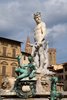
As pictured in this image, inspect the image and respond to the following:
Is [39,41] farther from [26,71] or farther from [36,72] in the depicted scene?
[26,71]

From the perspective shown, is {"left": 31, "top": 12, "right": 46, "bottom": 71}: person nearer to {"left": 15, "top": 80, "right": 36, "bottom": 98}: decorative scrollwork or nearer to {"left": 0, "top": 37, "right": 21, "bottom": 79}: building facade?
{"left": 15, "top": 80, "right": 36, "bottom": 98}: decorative scrollwork

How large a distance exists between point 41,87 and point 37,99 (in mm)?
2419

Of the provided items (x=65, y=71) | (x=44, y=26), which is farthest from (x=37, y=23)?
(x=65, y=71)

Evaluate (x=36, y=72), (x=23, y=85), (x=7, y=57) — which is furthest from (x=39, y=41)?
(x=7, y=57)

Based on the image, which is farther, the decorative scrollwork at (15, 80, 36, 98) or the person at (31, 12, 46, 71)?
the person at (31, 12, 46, 71)

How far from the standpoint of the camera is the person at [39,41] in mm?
19625

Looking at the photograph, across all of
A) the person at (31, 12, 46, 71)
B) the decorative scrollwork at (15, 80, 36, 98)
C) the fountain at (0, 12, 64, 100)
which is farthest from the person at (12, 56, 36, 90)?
the person at (31, 12, 46, 71)

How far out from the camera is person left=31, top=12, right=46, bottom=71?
19.6m

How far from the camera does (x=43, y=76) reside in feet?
61.0

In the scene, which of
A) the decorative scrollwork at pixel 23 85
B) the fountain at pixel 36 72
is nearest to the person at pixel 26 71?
the fountain at pixel 36 72

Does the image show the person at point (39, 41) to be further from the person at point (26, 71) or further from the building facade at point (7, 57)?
the building facade at point (7, 57)

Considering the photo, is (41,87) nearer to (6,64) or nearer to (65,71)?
(6,64)

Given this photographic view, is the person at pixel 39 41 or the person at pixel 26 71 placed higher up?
the person at pixel 39 41

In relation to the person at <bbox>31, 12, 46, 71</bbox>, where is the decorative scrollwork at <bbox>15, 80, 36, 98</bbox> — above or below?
A: below
